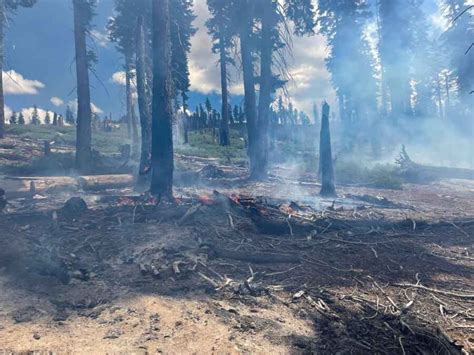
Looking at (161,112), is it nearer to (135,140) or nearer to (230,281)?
(230,281)

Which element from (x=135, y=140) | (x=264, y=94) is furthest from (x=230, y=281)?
(x=135, y=140)

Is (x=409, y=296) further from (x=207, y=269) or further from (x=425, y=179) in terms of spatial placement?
(x=425, y=179)

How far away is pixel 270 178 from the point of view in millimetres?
16547

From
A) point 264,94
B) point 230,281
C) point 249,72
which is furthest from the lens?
point 249,72

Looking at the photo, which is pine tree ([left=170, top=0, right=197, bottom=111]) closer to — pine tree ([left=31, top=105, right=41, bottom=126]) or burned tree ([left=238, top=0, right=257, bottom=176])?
burned tree ([left=238, top=0, right=257, bottom=176])

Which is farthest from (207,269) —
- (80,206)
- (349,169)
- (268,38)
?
(349,169)

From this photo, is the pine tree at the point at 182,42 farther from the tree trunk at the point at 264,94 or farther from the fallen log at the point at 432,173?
the fallen log at the point at 432,173

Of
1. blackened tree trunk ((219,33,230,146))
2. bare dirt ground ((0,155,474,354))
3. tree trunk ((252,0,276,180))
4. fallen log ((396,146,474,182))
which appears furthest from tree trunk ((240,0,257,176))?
blackened tree trunk ((219,33,230,146))

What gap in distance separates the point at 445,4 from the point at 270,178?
80.0 ft

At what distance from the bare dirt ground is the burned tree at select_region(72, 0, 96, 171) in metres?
6.94

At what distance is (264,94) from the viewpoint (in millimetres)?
16234

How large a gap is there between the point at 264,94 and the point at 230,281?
1287 cm

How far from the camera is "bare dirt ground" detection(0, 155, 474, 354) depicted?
3.34 metres

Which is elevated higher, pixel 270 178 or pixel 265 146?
pixel 265 146
